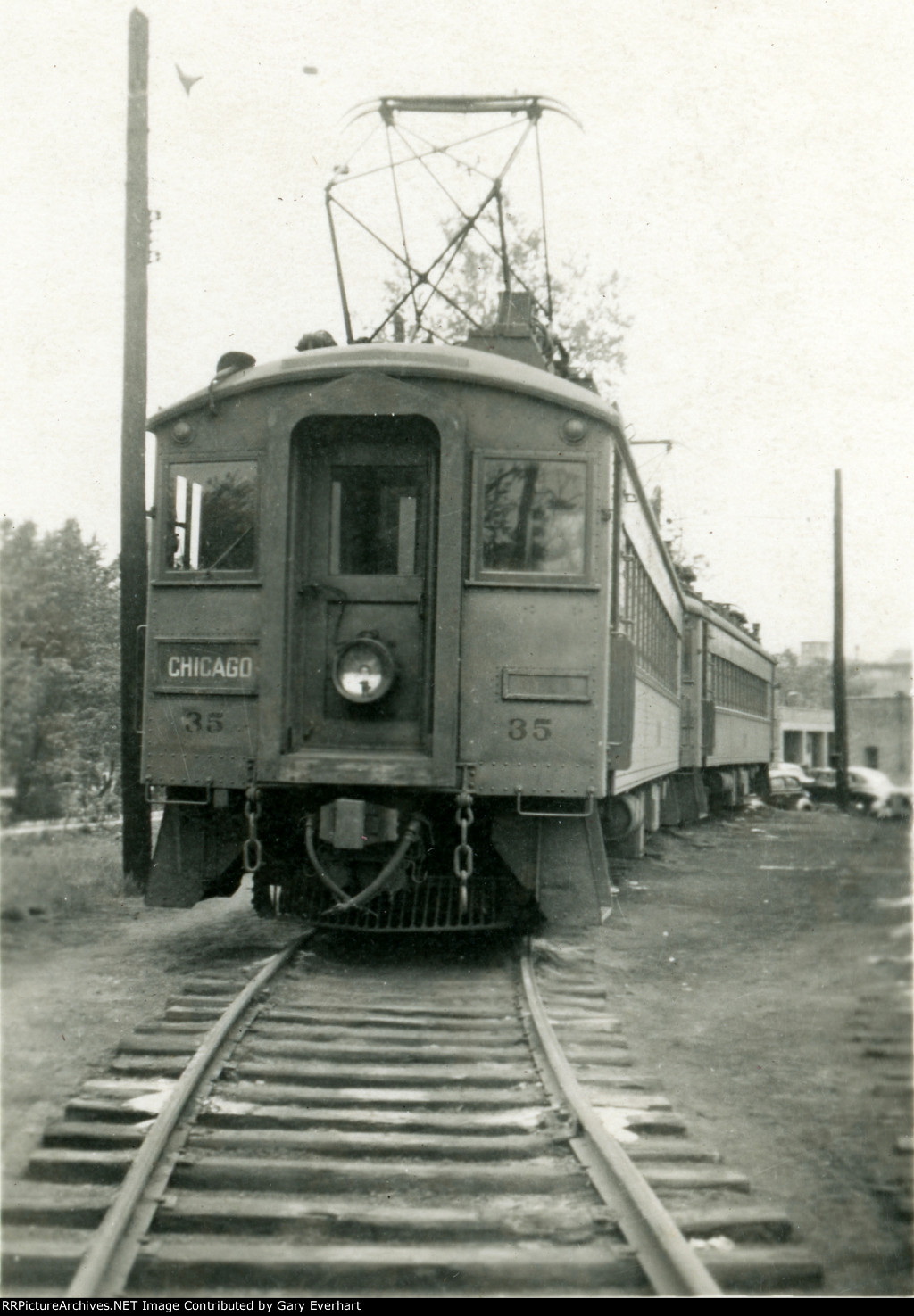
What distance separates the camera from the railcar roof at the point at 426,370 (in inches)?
263

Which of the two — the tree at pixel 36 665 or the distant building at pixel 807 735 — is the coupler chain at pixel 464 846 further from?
the distant building at pixel 807 735

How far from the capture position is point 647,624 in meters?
10.0

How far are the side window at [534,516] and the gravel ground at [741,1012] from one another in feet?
7.05

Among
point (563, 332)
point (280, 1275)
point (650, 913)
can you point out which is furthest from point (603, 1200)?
point (563, 332)

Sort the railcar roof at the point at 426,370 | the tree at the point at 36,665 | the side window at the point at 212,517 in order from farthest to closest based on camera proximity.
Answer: the side window at the point at 212,517 < the railcar roof at the point at 426,370 < the tree at the point at 36,665

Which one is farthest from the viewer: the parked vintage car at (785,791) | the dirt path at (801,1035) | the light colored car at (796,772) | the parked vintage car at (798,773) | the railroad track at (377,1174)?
the light colored car at (796,772)

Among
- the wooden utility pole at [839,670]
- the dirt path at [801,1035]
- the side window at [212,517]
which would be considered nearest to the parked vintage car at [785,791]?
the wooden utility pole at [839,670]

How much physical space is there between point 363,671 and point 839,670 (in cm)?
1431

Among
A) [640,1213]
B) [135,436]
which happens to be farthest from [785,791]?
[640,1213]

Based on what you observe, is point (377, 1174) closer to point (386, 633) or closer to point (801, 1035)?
point (801, 1035)

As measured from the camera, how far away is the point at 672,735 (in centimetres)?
1394

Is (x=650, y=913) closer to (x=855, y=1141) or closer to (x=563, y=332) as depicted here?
(x=855, y=1141)

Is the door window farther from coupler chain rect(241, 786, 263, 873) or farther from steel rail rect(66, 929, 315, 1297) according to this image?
steel rail rect(66, 929, 315, 1297)

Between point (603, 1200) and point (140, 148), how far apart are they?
865cm
